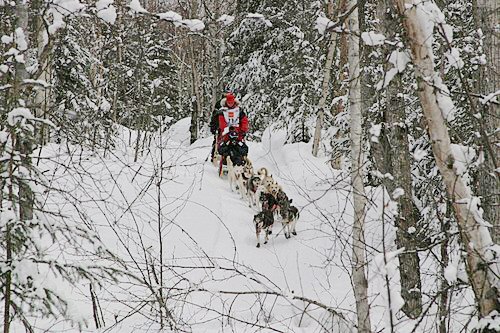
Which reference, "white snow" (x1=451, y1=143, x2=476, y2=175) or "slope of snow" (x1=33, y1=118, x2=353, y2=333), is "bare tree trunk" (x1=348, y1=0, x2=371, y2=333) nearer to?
"slope of snow" (x1=33, y1=118, x2=353, y2=333)

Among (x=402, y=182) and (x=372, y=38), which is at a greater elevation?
(x=402, y=182)

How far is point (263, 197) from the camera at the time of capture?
41.4 feet

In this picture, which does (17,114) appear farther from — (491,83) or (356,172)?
(491,83)

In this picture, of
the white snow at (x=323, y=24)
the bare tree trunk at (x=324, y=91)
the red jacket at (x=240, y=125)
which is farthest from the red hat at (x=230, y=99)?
the white snow at (x=323, y=24)

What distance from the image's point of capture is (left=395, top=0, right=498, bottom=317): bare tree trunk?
3643 millimetres

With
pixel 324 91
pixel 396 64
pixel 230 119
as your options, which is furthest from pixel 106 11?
pixel 324 91

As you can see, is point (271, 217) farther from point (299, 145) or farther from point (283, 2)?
point (283, 2)

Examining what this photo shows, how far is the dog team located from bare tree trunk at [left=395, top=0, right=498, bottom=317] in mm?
7000

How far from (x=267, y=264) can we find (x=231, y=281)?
59.5 inches

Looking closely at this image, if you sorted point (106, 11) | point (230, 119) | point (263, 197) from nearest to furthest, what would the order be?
point (106, 11) → point (263, 197) → point (230, 119)

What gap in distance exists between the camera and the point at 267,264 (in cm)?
1062

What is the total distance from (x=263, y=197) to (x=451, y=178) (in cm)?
900

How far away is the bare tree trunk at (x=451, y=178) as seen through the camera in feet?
12.0

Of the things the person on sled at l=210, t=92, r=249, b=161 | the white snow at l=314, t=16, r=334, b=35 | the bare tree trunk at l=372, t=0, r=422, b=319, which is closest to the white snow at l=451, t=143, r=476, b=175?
the white snow at l=314, t=16, r=334, b=35
